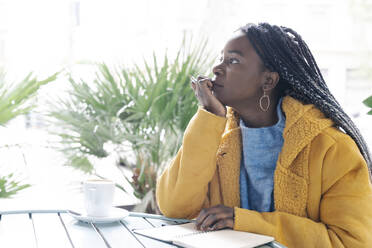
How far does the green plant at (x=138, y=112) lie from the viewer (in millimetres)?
2033

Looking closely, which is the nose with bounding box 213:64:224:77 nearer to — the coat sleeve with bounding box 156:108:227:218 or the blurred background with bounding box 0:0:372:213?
the coat sleeve with bounding box 156:108:227:218

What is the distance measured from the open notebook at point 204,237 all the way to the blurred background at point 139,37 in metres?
1.23

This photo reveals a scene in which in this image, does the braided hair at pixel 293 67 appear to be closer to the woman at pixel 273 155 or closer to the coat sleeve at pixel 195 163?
the woman at pixel 273 155

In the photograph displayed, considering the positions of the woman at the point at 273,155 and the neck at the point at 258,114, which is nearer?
the woman at the point at 273,155

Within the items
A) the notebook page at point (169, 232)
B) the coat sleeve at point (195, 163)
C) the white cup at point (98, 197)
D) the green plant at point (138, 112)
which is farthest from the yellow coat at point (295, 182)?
the green plant at point (138, 112)

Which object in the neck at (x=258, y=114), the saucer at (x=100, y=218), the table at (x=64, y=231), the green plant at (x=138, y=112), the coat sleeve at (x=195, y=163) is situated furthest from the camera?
the green plant at (x=138, y=112)

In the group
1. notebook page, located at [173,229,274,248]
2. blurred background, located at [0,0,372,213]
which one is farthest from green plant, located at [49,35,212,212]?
notebook page, located at [173,229,274,248]

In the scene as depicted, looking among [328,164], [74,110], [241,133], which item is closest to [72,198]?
[74,110]

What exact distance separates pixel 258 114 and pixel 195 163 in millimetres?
277

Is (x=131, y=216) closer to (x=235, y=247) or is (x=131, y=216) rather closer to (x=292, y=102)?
(x=235, y=247)

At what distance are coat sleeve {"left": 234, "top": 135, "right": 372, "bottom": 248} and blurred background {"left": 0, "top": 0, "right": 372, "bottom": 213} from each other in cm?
122

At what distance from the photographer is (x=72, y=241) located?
0.87 metres

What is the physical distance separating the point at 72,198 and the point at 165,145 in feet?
5.82

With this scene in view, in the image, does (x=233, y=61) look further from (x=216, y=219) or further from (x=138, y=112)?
(x=138, y=112)
